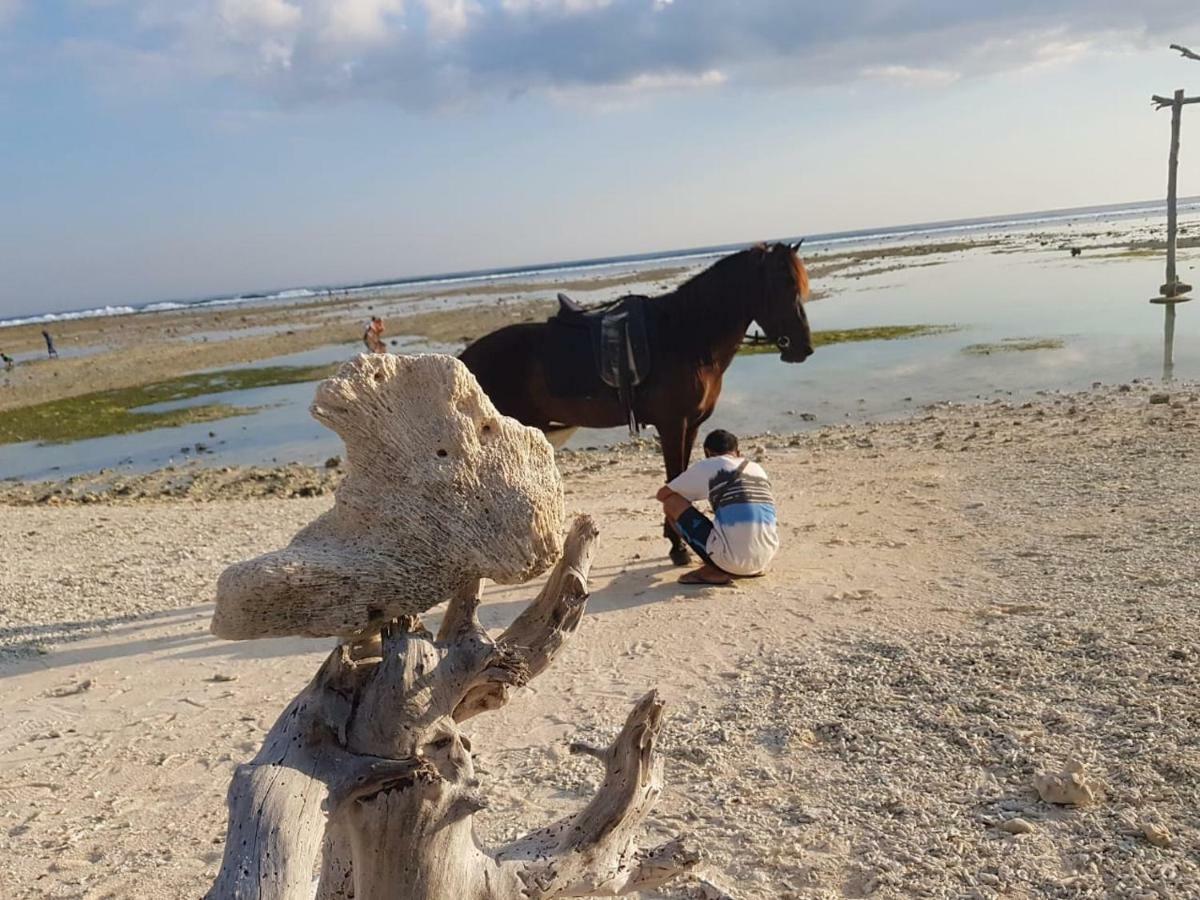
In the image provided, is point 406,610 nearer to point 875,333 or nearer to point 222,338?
point 875,333

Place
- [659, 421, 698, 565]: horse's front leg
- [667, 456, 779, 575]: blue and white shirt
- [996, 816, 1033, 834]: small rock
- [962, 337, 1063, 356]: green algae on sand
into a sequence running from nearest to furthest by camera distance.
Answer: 1. [996, 816, 1033, 834]: small rock
2. [667, 456, 779, 575]: blue and white shirt
3. [659, 421, 698, 565]: horse's front leg
4. [962, 337, 1063, 356]: green algae on sand

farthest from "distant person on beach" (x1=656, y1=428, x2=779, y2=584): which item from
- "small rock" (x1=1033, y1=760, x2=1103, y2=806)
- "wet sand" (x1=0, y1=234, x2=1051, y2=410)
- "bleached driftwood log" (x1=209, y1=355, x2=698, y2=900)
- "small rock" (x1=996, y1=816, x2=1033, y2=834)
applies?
"wet sand" (x1=0, y1=234, x2=1051, y2=410)

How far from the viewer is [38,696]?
553cm

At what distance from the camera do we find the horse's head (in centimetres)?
680

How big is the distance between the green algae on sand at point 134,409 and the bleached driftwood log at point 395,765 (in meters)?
18.8

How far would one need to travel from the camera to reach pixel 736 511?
6258 mm

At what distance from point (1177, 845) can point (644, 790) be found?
227cm

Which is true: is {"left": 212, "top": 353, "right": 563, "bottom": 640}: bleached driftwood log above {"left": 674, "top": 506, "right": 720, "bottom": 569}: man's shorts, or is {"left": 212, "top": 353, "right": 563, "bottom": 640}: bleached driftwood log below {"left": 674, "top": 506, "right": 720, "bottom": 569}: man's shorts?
above

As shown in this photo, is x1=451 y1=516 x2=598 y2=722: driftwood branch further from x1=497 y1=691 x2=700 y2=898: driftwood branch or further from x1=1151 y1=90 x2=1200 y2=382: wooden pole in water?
x1=1151 y1=90 x2=1200 y2=382: wooden pole in water

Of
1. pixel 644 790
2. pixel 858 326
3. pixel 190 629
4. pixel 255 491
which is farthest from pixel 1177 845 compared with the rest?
pixel 858 326

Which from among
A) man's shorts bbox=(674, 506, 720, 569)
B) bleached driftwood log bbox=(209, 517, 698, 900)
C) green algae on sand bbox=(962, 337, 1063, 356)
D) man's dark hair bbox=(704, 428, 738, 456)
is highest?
bleached driftwood log bbox=(209, 517, 698, 900)

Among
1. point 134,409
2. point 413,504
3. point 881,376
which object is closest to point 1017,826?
point 413,504

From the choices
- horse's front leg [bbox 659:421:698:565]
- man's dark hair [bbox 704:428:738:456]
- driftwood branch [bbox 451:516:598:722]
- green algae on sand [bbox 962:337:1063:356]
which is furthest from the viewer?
green algae on sand [bbox 962:337:1063:356]

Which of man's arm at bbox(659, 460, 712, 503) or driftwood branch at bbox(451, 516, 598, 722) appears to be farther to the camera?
man's arm at bbox(659, 460, 712, 503)
